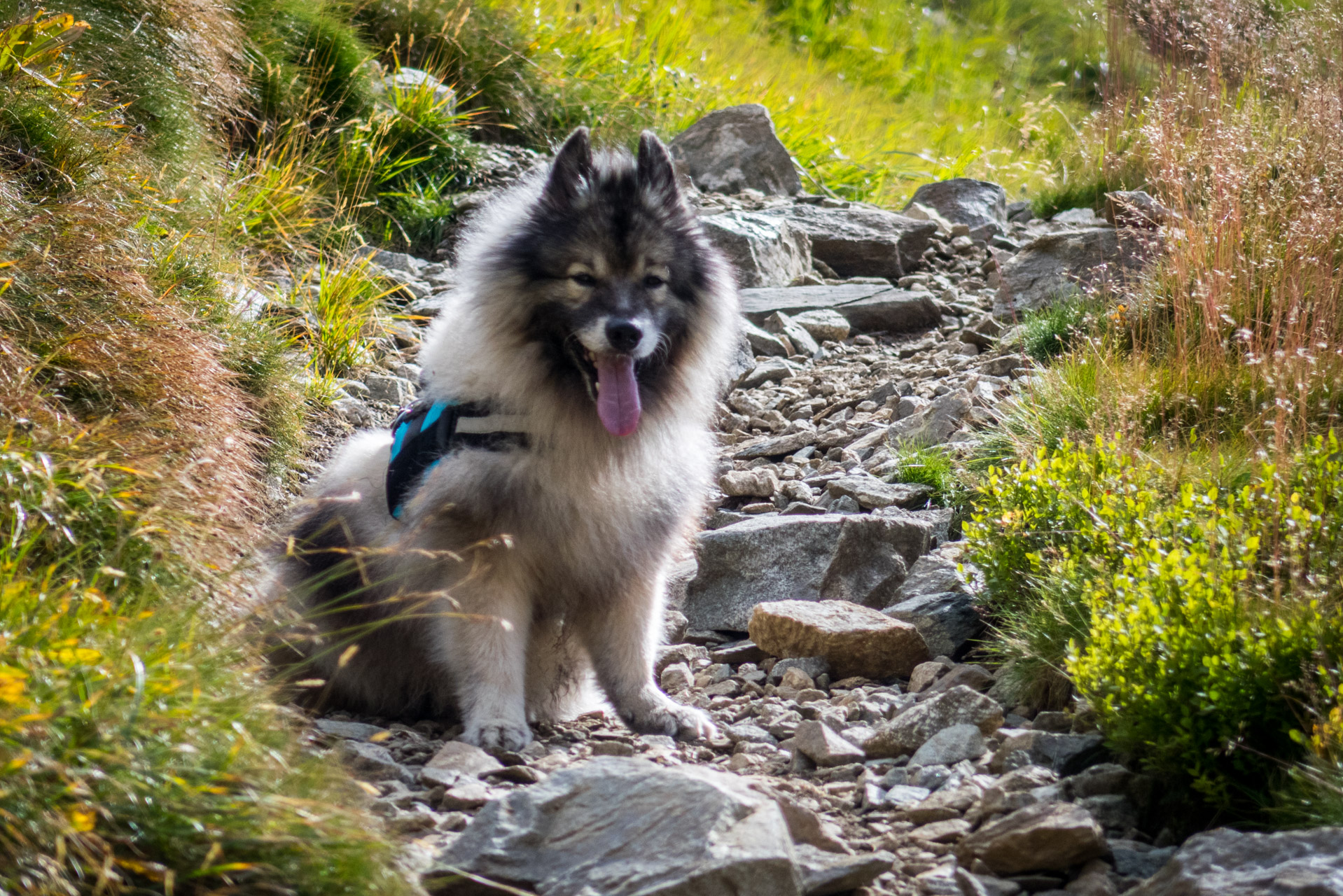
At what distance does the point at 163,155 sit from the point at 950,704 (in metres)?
4.64

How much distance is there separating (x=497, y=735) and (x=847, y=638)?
1.22m

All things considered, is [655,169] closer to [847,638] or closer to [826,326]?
[847,638]

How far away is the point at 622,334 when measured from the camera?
11.2 feet

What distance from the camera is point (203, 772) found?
1933 millimetres

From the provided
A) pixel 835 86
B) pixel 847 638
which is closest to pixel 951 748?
pixel 847 638

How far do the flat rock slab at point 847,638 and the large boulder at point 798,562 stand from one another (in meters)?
0.32

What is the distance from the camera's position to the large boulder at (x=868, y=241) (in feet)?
26.5

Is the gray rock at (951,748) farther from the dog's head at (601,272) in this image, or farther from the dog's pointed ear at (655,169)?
the dog's pointed ear at (655,169)

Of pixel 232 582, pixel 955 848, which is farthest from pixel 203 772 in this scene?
pixel 955 848

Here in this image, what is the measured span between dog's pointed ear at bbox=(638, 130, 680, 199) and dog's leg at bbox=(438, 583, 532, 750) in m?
1.40

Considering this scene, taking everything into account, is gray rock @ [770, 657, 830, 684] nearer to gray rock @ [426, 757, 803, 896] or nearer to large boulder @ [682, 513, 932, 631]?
large boulder @ [682, 513, 932, 631]

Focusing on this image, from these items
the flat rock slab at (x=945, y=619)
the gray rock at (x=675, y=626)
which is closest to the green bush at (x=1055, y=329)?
the flat rock slab at (x=945, y=619)

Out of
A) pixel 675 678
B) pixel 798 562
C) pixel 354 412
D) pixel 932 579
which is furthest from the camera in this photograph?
pixel 354 412

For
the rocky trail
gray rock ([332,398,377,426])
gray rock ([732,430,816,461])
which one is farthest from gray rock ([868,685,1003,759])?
gray rock ([332,398,377,426])
